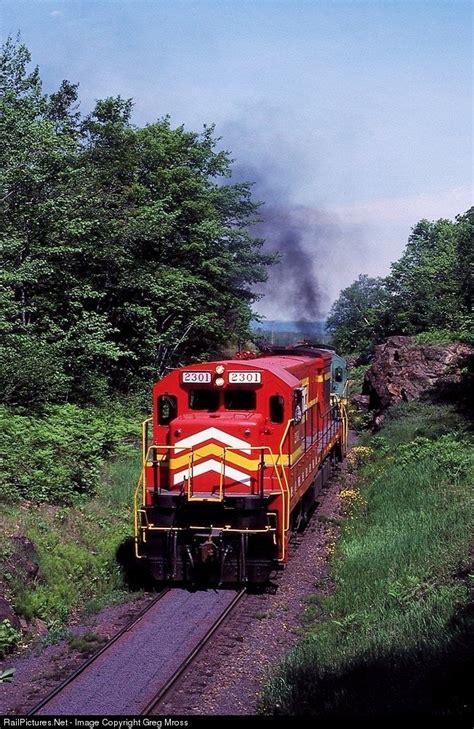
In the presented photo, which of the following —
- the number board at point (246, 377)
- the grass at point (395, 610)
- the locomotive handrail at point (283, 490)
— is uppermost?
the number board at point (246, 377)

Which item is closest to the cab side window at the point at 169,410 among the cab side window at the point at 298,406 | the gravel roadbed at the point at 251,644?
the cab side window at the point at 298,406

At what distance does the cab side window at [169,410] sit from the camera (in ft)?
45.4

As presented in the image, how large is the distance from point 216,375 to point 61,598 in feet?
15.8

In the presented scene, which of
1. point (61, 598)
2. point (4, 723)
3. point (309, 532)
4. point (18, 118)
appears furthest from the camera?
point (18, 118)

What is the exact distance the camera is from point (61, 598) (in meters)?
12.4

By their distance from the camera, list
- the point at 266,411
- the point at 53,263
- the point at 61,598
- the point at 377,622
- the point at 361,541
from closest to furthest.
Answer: the point at 377,622 → the point at 61,598 → the point at 266,411 → the point at 361,541 → the point at 53,263

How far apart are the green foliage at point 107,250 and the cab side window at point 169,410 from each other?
6.46 m

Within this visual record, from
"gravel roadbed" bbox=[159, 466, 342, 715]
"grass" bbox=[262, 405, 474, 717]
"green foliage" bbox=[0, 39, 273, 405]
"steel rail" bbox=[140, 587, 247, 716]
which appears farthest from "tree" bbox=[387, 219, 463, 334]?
"steel rail" bbox=[140, 587, 247, 716]

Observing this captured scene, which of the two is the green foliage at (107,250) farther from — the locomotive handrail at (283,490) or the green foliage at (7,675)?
the green foliage at (7,675)

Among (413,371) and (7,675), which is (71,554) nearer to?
(7,675)

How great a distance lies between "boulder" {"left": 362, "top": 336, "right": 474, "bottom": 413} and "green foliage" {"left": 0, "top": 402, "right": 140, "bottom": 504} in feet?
53.5

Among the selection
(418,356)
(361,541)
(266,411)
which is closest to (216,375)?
(266,411)

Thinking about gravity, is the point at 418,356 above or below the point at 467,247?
below

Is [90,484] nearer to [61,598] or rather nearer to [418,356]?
[61,598]
